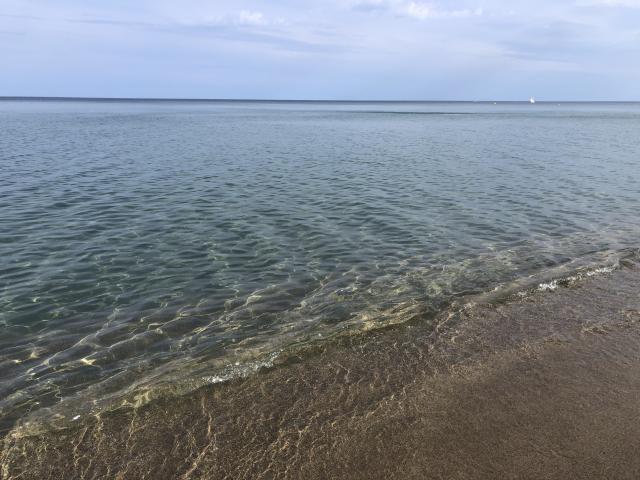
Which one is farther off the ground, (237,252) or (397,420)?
(397,420)

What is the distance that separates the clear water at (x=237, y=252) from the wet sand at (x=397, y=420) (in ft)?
4.15

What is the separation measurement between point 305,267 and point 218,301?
3832 millimetres

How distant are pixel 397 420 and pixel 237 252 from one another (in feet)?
36.3

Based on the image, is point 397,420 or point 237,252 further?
point 237,252

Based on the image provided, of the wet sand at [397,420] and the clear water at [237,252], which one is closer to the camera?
the wet sand at [397,420]

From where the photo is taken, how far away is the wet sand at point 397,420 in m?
6.74

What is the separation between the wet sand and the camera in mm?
6738

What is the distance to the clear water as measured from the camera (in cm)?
1059

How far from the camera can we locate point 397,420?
25.4ft

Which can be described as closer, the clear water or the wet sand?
the wet sand

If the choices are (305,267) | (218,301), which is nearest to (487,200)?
(305,267)

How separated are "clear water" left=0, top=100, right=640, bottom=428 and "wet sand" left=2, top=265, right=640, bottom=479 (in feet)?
4.15

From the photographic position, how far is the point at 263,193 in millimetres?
28266

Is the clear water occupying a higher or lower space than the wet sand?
lower
